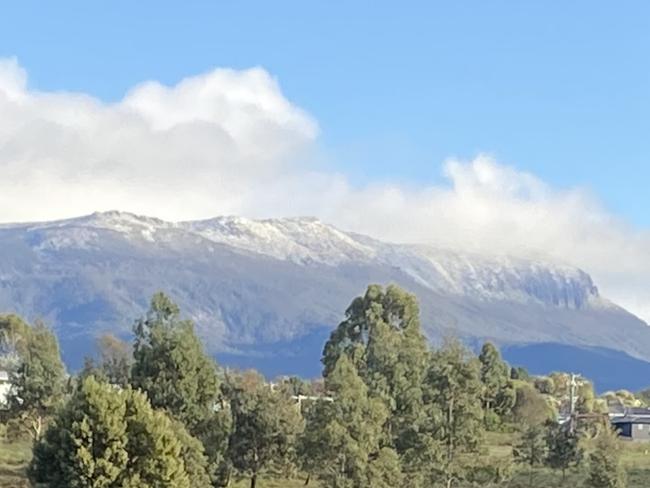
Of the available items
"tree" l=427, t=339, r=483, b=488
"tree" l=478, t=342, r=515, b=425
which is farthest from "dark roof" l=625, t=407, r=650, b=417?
"tree" l=427, t=339, r=483, b=488

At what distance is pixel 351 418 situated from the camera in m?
62.9

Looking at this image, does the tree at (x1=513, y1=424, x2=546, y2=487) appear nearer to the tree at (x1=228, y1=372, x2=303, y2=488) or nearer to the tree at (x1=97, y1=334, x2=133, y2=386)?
the tree at (x1=228, y1=372, x2=303, y2=488)

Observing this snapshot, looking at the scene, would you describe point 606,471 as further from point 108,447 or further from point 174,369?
point 108,447

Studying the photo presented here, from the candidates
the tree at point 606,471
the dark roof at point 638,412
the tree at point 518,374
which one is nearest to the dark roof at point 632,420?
the dark roof at point 638,412

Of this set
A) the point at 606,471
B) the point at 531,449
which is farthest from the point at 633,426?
the point at 606,471

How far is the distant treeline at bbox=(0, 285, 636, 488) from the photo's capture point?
2018 inches

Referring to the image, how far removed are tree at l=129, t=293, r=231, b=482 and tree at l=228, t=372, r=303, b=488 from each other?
10400 mm

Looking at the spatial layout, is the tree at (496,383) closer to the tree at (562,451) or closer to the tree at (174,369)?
the tree at (562,451)

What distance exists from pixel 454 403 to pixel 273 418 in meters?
10.4

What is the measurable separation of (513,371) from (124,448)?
97.3 meters

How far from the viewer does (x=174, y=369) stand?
59969 millimetres

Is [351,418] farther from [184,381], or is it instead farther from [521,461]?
[521,461]

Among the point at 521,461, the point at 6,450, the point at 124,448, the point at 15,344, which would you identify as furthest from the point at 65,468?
the point at 15,344

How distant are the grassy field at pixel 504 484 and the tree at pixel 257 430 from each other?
6.02ft
